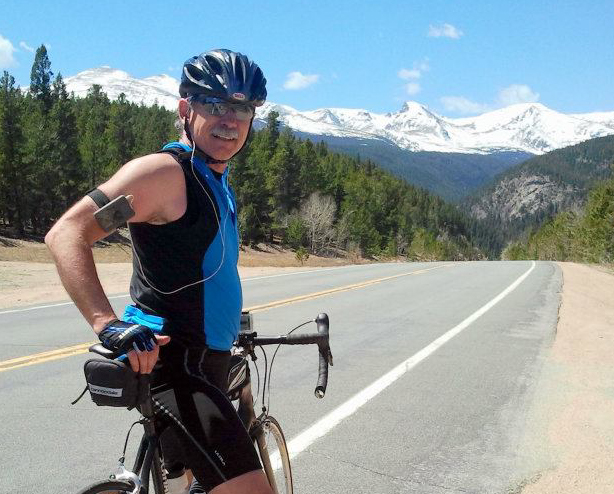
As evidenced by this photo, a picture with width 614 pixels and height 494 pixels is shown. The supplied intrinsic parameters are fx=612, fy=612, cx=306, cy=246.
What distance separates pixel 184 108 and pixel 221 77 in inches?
7.3

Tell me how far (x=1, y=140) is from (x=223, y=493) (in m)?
52.9

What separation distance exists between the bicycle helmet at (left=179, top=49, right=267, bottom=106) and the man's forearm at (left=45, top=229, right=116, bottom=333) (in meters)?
0.72

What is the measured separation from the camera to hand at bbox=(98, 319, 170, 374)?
69.6 inches

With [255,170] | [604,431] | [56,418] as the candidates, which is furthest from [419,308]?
[255,170]

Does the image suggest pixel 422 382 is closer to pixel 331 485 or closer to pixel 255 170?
pixel 331 485

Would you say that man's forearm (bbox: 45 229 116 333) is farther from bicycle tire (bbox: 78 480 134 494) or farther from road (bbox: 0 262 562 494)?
road (bbox: 0 262 562 494)

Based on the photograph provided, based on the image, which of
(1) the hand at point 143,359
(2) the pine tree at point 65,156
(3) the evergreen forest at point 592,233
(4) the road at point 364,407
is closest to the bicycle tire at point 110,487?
(1) the hand at point 143,359

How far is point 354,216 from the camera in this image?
91.6m

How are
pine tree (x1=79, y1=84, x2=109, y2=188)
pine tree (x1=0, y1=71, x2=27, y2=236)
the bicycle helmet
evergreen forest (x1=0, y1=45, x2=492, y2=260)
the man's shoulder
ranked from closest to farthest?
the man's shoulder
the bicycle helmet
pine tree (x1=0, y1=71, x2=27, y2=236)
evergreen forest (x1=0, y1=45, x2=492, y2=260)
pine tree (x1=79, y1=84, x2=109, y2=188)

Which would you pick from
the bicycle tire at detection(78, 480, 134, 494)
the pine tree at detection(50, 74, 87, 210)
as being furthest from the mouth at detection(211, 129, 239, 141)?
the pine tree at detection(50, 74, 87, 210)

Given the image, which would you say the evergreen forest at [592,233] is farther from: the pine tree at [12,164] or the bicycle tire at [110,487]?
the bicycle tire at [110,487]

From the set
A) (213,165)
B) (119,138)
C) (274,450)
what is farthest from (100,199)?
(119,138)

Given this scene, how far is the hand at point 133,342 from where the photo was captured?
1769mm

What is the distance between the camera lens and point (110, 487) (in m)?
1.90
